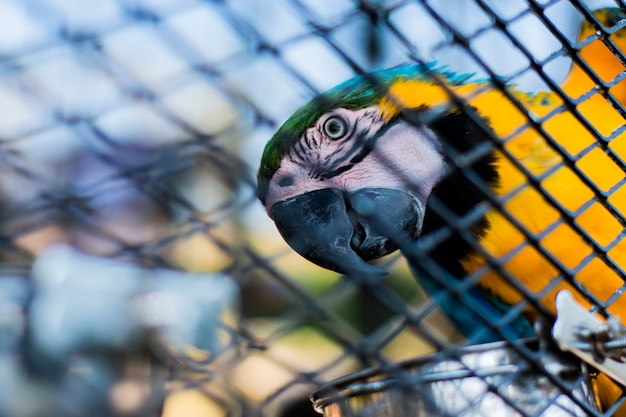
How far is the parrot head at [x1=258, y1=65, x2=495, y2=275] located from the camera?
1.06m

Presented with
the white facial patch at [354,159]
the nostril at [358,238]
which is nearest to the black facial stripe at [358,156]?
the white facial patch at [354,159]

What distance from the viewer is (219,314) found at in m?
0.47

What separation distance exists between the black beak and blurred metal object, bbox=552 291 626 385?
47 cm

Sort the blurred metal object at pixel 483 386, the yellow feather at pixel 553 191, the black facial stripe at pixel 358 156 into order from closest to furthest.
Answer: the blurred metal object at pixel 483 386 < the yellow feather at pixel 553 191 < the black facial stripe at pixel 358 156

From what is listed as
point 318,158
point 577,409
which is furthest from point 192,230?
point 318,158

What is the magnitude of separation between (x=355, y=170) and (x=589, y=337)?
1.79 feet

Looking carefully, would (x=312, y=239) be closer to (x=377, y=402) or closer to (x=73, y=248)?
(x=377, y=402)

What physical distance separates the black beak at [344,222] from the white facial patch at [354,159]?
0.02 m

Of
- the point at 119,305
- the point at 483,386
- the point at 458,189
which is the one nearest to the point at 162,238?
the point at 119,305

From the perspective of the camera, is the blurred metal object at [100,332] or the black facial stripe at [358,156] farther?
the black facial stripe at [358,156]

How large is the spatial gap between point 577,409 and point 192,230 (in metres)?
0.43

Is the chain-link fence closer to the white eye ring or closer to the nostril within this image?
the nostril

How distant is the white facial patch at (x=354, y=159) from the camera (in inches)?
42.7

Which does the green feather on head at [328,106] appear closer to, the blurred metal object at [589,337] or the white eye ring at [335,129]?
the white eye ring at [335,129]
